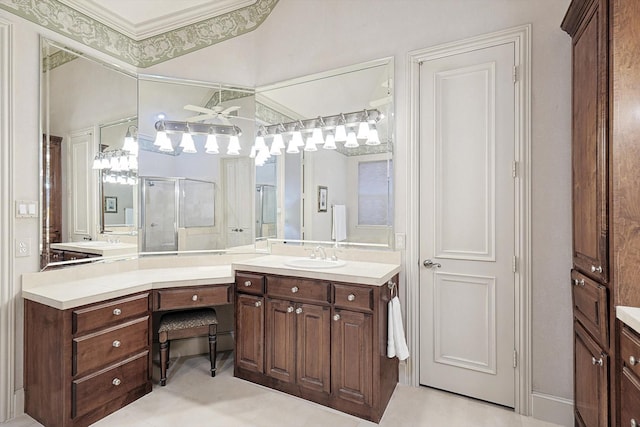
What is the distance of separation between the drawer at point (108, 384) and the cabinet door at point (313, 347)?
110 centimetres

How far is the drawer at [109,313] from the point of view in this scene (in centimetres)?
199

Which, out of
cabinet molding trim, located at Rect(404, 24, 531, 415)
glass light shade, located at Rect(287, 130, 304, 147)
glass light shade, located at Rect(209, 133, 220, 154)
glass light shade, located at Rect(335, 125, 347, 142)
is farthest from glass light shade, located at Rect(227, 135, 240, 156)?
cabinet molding trim, located at Rect(404, 24, 531, 415)

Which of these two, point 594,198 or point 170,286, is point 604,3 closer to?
point 594,198

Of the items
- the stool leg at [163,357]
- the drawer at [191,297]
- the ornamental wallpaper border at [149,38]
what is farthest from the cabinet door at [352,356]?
the ornamental wallpaper border at [149,38]

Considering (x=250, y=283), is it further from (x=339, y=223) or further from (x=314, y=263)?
(x=339, y=223)

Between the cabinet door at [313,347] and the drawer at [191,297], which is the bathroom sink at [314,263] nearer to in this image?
the cabinet door at [313,347]

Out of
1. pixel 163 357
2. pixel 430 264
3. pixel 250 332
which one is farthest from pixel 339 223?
pixel 163 357

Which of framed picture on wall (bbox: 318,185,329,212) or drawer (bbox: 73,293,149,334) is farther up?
framed picture on wall (bbox: 318,185,329,212)

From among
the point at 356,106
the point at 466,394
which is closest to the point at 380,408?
the point at 466,394

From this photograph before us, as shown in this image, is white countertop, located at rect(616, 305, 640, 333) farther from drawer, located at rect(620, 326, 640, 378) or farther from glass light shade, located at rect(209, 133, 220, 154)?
glass light shade, located at rect(209, 133, 220, 154)

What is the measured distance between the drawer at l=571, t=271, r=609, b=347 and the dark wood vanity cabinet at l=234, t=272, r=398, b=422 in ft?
3.45

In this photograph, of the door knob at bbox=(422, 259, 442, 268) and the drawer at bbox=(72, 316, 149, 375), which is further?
the door knob at bbox=(422, 259, 442, 268)

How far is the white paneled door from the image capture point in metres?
2.24

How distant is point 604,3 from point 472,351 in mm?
2081
